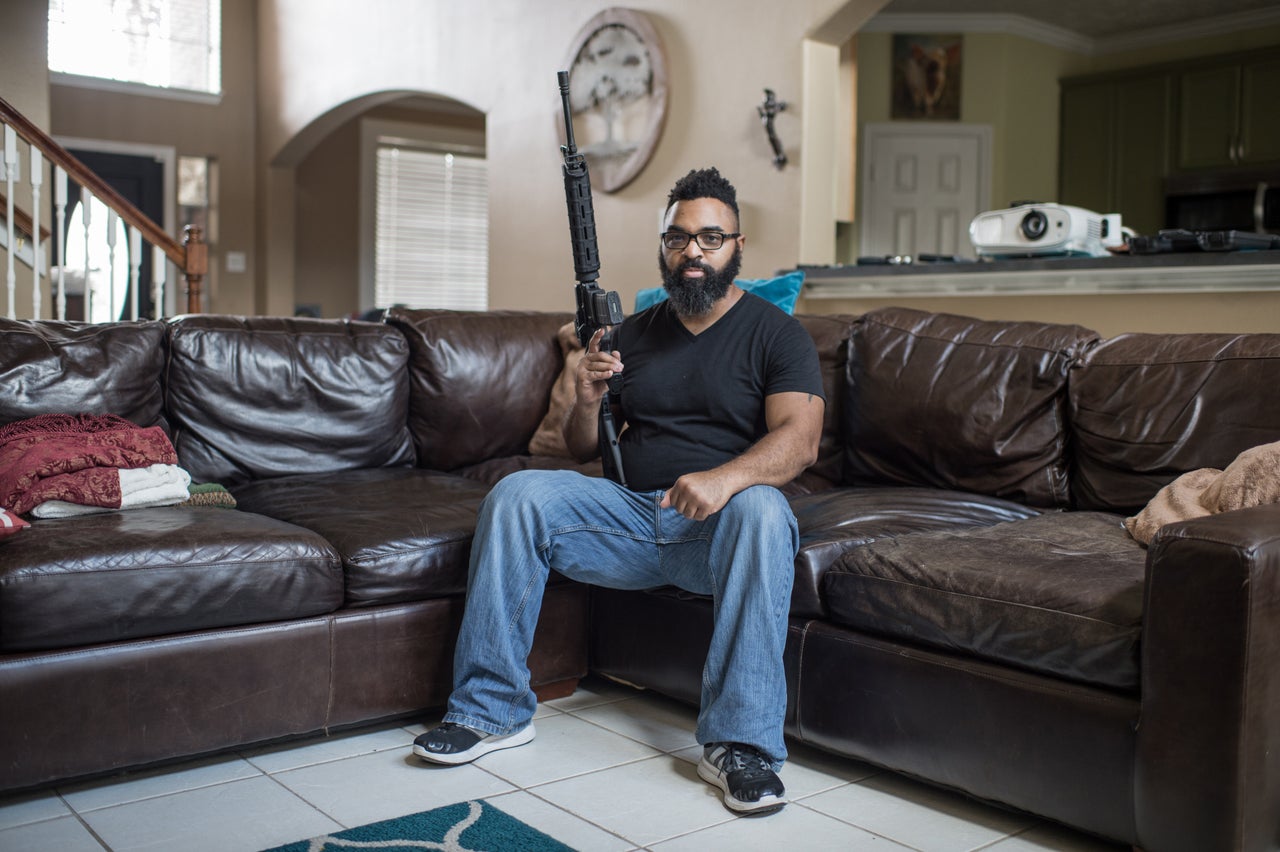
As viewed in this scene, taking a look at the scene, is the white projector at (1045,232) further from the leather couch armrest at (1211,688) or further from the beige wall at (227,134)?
the beige wall at (227,134)

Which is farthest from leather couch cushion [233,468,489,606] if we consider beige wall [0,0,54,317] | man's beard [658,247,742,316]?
beige wall [0,0,54,317]

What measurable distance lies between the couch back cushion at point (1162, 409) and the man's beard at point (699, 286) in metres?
0.87

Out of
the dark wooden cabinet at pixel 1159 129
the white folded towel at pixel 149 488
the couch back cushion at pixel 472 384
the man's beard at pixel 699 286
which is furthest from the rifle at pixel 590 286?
the dark wooden cabinet at pixel 1159 129

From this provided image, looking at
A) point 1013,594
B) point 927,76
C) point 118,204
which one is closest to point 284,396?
point 1013,594

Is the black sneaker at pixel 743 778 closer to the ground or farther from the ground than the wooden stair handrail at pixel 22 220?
closer to the ground

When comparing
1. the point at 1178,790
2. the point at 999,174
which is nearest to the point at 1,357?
the point at 1178,790

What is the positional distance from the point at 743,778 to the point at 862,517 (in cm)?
68

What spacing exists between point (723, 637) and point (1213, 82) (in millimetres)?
6259

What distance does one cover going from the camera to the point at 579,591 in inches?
108

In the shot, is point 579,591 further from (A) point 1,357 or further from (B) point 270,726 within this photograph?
(A) point 1,357

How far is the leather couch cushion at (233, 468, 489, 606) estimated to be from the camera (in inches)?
93.5

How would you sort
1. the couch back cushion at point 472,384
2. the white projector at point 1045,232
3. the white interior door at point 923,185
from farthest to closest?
the white interior door at point 923,185
the white projector at point 1045,232
the couch back cushion at point 472,384

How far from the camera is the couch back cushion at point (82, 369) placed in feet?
8.74

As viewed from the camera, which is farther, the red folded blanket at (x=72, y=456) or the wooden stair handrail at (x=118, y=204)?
the wooden stair handrail at (x=118, y=204)
